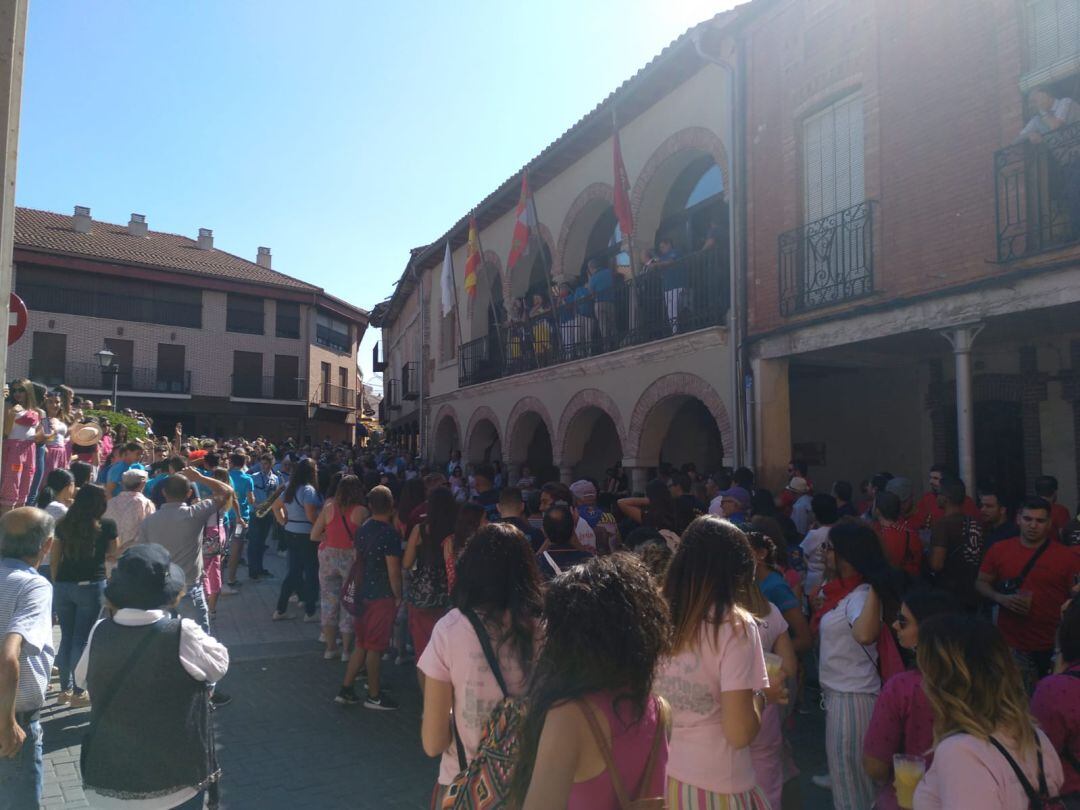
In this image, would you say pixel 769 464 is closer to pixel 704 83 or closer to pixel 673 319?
pixel 673 319

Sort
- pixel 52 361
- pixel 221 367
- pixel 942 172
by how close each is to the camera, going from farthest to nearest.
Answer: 1. pixel 221 367
2. pixel 52 361
3. pixel 942 172

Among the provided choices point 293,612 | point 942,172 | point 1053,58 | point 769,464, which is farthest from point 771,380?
point 293,612

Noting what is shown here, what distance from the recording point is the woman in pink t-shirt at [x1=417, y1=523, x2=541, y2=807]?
2.80m

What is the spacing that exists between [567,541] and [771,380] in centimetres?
571

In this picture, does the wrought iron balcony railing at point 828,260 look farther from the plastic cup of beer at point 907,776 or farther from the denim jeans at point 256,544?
the denim jeans at point 256,544

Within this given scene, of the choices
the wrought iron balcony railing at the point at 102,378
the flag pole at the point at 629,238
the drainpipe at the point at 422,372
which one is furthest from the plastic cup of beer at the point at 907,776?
the wrought iron balcony railing at the point at 102,378

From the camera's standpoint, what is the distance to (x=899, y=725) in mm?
2941

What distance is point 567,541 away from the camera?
5141mm

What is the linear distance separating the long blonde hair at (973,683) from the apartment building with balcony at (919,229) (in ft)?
16.0

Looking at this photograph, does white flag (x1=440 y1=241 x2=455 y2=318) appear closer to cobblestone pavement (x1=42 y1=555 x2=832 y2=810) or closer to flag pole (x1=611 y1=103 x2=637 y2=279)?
flag pole (x1=611 y1=103 x2=637 y2=279)

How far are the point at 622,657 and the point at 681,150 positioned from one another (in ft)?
35.5

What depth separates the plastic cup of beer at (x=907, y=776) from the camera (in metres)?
2.58

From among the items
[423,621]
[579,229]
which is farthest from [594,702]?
[579,229]

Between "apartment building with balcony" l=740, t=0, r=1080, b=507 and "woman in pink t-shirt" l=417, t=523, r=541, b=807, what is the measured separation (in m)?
5.40
